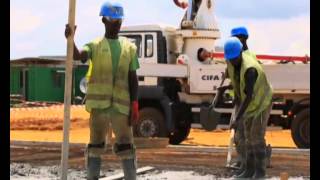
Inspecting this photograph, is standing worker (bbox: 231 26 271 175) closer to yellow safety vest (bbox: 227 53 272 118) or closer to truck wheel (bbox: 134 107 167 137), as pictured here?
yellow safety vest (bbox: 227 53 272 118)

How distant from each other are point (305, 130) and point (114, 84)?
31.6ft

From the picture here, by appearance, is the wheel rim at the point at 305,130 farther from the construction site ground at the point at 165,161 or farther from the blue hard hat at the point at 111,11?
the blue hard hat at the point at 111,11

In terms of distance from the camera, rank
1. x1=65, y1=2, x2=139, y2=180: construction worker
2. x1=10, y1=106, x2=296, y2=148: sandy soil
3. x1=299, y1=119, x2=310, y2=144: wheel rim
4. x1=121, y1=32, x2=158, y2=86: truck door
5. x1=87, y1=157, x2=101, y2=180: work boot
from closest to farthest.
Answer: x1=65, y1=2, x2=139, y2=180: construction worker < x1=87, y1=157, x2=101, y2=180: work boot < x1=299, y1=119, x2=310, y2=144: wheel rim < x1=121, y1=32, x2=158, y2=86: truck door < x1=10, y1=106, x2=296, y2=148: sandy soil

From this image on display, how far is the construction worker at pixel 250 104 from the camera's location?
8.82 meters

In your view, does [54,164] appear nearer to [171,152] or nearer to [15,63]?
[171,152]

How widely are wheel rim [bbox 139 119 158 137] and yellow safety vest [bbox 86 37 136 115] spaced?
9.99m

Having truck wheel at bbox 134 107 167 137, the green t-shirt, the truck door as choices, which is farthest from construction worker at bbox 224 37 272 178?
the truck door

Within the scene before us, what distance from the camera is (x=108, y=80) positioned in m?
7.24

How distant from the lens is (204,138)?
22.0 meters

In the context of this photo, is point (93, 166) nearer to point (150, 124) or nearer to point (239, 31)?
point (239, 31)

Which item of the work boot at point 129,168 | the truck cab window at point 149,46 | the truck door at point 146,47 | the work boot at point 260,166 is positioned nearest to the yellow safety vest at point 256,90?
the work boot at point 260,166

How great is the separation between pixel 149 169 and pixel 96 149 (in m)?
2.43

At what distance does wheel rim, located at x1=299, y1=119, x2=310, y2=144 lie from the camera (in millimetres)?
15945
